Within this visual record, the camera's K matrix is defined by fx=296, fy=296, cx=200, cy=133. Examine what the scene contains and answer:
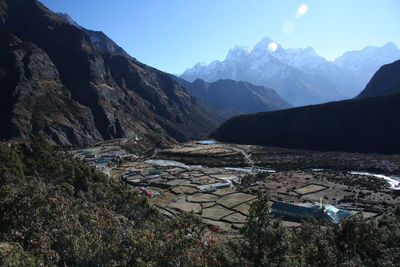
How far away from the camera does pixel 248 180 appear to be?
247ft

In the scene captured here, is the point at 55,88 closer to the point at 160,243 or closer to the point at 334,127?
the point at 334,127

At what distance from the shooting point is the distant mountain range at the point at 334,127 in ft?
397

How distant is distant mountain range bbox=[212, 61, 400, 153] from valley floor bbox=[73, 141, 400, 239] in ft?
40.4

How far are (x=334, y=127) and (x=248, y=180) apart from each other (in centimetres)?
7811

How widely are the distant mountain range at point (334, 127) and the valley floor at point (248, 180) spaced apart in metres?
12.3

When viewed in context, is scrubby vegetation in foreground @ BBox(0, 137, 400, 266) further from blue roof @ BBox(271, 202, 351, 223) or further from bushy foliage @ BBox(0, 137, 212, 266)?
blue roof @ BBox(271, 202, 351, 223)

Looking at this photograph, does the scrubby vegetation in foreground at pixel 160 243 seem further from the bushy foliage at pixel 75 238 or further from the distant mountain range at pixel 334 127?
the distant mountain range at pixel 334 127

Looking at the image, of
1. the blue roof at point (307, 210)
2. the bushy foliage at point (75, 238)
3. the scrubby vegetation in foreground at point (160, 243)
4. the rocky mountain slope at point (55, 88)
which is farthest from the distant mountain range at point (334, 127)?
the bushy foliage at point (75, 238)

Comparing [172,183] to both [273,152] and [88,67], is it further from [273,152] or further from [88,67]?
[88,67]

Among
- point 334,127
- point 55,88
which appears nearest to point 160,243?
point 334,127

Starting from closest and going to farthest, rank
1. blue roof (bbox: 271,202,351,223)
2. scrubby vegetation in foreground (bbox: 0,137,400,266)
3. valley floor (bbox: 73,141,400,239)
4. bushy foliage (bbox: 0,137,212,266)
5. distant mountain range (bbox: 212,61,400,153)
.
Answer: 1. scrubby vegetation in foreground (bbox: 0,137,400,266)
2. bushy foliage (bbox: 0,137,212,266)
3. blue roof (bbox: 271,202,351,223)
4. valley floor (bbox: 73,141,400,239)
5. distant mountain range (bbox: 212,61,400,153)

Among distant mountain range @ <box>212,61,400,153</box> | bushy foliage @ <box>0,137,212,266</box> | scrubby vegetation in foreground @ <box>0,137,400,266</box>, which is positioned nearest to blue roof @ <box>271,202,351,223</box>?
scrubby vegetation in foreground @ <box>0,137,400,266</box>

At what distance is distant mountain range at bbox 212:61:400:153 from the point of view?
120894 mm

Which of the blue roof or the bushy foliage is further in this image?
the blue roof
